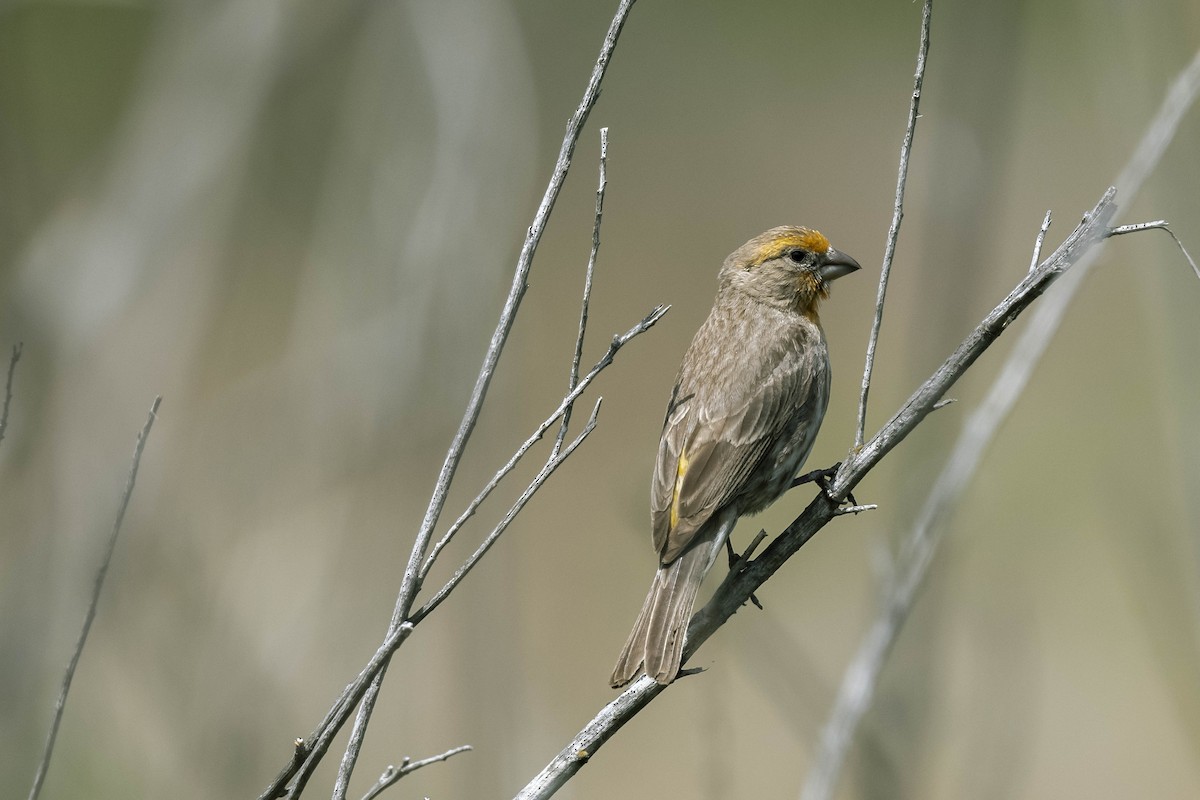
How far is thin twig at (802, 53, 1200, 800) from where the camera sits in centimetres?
244

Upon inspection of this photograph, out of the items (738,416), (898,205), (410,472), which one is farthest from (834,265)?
(898,205)

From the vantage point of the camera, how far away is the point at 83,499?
3.79m

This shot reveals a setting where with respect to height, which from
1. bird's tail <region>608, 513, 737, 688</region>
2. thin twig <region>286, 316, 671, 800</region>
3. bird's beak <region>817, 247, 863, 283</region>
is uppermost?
bird's beak <region>817, 247, 863, 283</region>

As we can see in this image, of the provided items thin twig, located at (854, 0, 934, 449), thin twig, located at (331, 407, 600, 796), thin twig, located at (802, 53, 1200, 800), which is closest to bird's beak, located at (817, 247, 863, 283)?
thin twig, located at (802, 53, 1200, 800)

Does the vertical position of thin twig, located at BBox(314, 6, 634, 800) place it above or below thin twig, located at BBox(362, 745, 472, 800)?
above

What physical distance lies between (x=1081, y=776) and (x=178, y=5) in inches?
247

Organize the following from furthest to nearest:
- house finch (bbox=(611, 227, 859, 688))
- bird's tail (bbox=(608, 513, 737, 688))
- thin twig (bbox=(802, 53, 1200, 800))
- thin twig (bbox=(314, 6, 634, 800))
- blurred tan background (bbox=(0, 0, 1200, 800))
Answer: house finch (bbox=(611, 227, 859, 688)), blurred tan background (bbox=(0, 0, 1200, 800)), bird's tail (bbox=(608, 513, 737, 688)), thin twig (bbox=(802, 53, 1200, 800)), thin twig (bbox=(314, 6, 634, 800))

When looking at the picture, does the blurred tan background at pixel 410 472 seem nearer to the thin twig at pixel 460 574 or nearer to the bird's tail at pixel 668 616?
the bird's tail at pixel 668 616

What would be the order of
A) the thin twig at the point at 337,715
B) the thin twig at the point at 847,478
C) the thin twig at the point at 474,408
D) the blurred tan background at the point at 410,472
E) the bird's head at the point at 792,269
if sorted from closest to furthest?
the thin twig at the point at 337,715 < the thin twig at the point at 474,408 < the thin twig at the point at 847,478 < the blurred tan background at the point at 410,472 < the bird's head at the point at 792,269

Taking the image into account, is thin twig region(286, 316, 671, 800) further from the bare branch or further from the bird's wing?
the bird's wing

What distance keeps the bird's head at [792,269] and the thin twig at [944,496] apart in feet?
5.00

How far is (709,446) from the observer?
146 inches

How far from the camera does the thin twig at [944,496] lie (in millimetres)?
2436

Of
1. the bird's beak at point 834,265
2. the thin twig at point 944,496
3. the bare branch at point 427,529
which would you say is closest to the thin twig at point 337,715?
the bare branch at point 427,529
